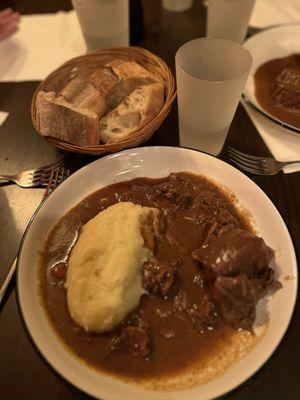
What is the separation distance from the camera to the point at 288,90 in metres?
2.69

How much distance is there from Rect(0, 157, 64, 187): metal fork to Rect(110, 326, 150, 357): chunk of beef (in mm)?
1239

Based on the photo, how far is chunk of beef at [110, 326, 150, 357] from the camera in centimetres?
167

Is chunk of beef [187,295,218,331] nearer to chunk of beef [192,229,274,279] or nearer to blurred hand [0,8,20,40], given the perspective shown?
chunk of beef [192,229,274,279]

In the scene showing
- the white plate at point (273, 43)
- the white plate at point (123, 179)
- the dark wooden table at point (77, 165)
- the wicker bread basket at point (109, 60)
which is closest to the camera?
the white plate at point (123, 179)

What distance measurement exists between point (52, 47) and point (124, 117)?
151 cm

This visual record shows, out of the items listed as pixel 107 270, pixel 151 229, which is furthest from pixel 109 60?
pixel 107 270

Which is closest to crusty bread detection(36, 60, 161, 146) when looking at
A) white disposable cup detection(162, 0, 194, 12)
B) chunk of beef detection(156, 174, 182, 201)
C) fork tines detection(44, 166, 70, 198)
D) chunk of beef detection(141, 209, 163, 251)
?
fork tines detection(44, 166, 70, 198)

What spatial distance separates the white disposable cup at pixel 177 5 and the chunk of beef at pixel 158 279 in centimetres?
305

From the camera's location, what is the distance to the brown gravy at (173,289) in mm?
1661

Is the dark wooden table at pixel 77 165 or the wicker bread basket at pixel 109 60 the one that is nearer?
the dark wooden table at pixel 77 165

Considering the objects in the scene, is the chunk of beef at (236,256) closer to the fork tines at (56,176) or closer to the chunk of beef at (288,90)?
the fork tines at (56,176)

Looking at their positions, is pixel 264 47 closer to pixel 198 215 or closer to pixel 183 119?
pixel 183 119

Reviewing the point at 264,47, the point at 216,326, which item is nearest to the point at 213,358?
the point at 216,326

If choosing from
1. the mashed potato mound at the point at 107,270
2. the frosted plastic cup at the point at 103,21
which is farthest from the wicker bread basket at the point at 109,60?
the mashed potato mound at the point at 107,270
